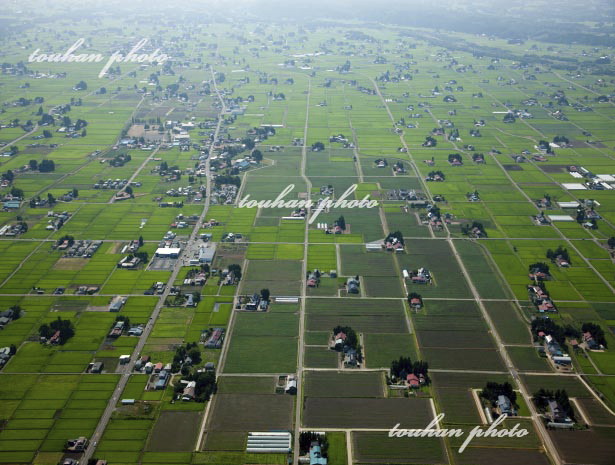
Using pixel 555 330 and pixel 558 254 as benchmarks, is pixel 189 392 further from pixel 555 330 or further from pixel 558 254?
pixel 558 254

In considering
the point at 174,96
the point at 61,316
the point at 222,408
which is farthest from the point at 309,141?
the point at 222,408

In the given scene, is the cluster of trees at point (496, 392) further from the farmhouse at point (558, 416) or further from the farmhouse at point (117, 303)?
the farmhouse at point (117, 303)

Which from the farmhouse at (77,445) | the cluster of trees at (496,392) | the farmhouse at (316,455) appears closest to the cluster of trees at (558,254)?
the cluster of trees at (496,392)

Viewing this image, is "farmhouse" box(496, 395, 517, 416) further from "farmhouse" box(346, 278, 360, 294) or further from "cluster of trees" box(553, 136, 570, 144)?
"cluster of trees" box(553, 136, 570, 144)

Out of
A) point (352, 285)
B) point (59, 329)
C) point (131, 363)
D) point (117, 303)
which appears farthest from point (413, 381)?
point (59, 329)

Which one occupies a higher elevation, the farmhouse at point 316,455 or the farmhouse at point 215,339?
the farmhouse at point 215,339

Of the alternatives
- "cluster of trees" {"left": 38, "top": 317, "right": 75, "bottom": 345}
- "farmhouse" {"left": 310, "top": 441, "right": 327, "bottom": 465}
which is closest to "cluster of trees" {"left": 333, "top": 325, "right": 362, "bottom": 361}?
"farmhouse" {"left": 310, "top": 441, "right": 327, "bottom": 465}
